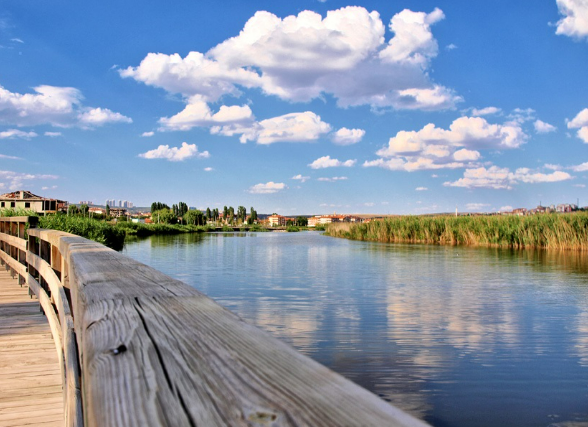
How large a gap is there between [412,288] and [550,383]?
5735 mm

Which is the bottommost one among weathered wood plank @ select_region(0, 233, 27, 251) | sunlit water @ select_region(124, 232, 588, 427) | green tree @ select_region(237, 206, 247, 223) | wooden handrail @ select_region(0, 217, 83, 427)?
sunlit water @ select_region(124, 232, 588, 427)

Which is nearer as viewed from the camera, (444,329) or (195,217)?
(444,329)

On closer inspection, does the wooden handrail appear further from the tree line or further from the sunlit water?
the tree line

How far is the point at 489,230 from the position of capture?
891 inches

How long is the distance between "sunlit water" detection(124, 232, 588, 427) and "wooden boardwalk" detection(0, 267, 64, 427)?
257 cm

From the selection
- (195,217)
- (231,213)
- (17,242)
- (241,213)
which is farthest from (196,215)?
(17,242)

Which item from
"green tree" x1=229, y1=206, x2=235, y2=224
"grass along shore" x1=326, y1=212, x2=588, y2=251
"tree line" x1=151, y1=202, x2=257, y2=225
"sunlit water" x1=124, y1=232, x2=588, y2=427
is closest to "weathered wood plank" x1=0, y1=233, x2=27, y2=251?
"sunlit water" x1=124, y1=232, x2=588, y2=427

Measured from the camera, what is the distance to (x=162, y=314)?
111 cm

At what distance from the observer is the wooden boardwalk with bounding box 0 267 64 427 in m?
2.89

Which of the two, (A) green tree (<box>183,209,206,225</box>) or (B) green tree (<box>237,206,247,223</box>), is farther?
(B) green tree (<box>237,206,247,223</box>)

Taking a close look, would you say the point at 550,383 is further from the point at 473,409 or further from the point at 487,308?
the point at 487,308

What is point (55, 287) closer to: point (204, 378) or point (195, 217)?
point (204, 378)

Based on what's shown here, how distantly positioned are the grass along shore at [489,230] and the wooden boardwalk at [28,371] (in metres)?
19.6

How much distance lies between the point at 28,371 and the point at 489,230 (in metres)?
22.1
